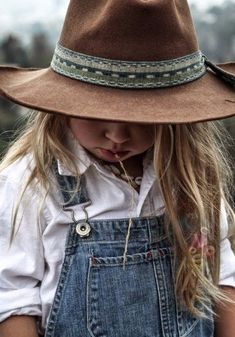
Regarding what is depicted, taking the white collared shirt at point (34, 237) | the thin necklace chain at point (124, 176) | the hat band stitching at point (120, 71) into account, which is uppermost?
the hat band stitching at point (120, 71)

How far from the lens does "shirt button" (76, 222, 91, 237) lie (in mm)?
1344

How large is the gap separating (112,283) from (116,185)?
197 millimetres

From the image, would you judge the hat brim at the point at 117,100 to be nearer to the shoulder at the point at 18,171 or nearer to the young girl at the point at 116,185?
the young girl at the point at 116,185

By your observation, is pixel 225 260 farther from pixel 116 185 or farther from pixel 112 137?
pixel 112 137

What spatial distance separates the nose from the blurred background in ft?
2.87

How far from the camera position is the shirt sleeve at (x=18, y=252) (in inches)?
52.1

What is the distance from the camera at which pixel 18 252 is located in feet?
4.37

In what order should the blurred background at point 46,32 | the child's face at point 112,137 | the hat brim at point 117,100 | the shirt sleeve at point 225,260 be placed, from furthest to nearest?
the blurred background at point 46,32, the shirt sleeve at point 225,260, the child's face at point 112,137, the hat brim at point 117,100

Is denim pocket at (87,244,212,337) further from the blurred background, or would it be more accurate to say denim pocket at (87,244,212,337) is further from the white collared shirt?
the blurred background

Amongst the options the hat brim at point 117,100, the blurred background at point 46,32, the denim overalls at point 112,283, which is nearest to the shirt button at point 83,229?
the denim overalls at point 112,283

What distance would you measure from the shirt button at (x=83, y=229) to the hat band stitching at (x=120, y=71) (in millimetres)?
282

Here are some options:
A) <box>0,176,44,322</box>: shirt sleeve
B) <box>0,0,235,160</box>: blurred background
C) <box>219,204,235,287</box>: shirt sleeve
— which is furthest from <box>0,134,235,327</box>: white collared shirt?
<box>0,0,235,160</box>: blurred background

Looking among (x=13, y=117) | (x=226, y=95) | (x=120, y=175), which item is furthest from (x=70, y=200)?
(x=13, y=117)

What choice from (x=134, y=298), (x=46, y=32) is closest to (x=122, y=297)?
(x=134, y=298)
